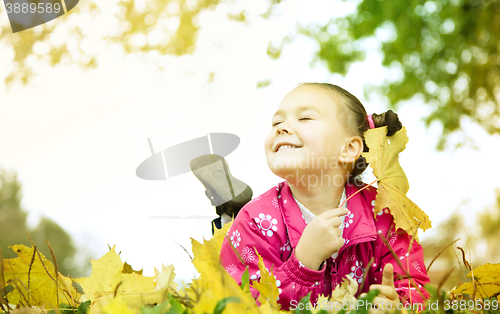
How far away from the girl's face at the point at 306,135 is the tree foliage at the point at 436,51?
2.79 meters

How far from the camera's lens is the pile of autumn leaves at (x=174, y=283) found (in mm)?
311

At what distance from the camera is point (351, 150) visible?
3.27 ft

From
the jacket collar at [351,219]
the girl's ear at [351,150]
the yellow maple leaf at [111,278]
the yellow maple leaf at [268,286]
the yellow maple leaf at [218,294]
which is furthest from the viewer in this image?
the girl's ear at [351,150]

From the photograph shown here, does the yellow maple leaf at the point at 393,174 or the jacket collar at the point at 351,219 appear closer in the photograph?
the yellow maple leaf at the point at 393,174

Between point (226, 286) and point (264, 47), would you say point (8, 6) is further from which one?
point (226, 286)

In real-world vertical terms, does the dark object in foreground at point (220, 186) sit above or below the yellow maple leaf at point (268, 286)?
above

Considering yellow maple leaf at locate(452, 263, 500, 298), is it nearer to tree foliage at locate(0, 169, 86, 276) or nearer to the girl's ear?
the girl's ear

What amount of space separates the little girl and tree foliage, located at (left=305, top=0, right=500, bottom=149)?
2.79m

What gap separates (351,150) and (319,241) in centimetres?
34

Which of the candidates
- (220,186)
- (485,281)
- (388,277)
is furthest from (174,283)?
(220,186)

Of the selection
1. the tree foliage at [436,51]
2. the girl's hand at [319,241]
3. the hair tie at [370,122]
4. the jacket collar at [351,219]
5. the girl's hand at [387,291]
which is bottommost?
the girl's hand at [387,291]

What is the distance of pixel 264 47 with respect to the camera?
2354mm

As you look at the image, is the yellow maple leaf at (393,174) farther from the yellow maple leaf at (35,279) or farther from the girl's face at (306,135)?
the yellow maple leaf at (35,279)

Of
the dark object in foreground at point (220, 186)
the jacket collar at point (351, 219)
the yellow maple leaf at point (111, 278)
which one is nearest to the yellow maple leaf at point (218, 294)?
the yellow maple leaf at point (111, 278)
